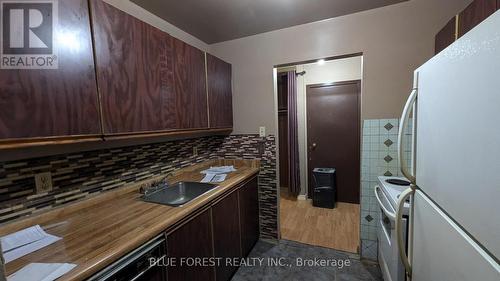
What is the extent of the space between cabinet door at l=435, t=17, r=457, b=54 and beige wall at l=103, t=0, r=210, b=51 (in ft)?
7.39

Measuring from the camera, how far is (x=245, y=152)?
251cm

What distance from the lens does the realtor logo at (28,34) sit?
84 centimetres

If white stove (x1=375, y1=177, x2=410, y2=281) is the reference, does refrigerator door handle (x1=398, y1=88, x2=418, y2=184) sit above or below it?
above

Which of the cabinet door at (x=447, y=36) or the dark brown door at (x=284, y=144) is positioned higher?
the cabinet door at (x=447, y=36)

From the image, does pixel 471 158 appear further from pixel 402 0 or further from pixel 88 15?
pixel 402 0

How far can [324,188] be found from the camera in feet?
10.6

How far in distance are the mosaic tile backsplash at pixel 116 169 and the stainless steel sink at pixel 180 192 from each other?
207 millimetres

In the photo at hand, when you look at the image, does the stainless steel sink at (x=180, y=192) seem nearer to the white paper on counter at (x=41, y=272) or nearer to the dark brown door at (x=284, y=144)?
the white paper on counter at (x=41, y=272)

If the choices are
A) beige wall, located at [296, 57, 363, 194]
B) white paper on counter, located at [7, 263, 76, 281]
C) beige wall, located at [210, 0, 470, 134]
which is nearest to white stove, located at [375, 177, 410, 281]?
beige wall, located at [210, 0, 470, 134]

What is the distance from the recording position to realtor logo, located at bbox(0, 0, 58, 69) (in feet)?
2.75

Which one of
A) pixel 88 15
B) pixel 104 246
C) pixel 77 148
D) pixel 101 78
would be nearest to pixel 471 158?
pixel 104 246

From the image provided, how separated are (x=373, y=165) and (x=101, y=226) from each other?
2.16 metres

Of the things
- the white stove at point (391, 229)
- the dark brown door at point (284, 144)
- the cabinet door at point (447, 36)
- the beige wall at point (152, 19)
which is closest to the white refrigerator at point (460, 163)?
the white stove at point (391, 229)

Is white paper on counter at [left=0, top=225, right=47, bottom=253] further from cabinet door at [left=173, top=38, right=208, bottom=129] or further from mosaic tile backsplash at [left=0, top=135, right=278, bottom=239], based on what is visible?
cabinet door at [left=173, top=38, right=208, bottom=129]
